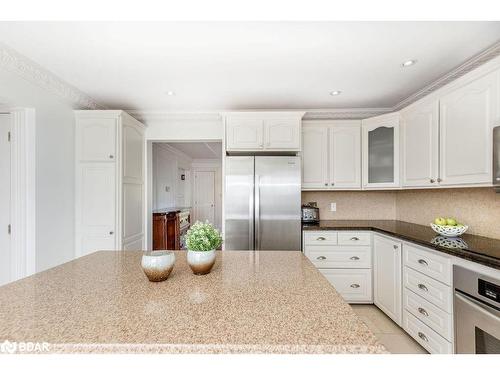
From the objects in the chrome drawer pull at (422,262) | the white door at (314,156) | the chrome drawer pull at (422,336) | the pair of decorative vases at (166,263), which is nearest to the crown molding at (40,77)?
the pair of decorative vases at (166,263)

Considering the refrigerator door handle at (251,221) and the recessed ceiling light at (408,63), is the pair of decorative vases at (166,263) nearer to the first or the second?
the refrigerator door handle at (251,221)

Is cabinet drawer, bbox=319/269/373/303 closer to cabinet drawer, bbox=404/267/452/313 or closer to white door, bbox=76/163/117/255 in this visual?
cabinet drawer, bbox=404/267/452/313

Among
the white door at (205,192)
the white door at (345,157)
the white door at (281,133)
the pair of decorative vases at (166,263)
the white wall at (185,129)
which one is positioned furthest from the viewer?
the white door at (205,192)

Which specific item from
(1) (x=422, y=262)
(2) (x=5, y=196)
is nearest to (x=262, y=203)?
(1) (x=422, y=262)

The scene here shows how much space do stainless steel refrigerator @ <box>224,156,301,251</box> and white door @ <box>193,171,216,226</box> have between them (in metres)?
4.93

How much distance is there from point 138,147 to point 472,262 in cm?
346

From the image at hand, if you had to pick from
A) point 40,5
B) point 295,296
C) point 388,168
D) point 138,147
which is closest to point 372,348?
point 295,296

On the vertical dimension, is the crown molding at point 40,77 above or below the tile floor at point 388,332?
above

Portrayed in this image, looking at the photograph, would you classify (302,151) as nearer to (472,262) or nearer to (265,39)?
(265,39)

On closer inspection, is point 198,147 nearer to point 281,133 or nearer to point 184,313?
point 281,133

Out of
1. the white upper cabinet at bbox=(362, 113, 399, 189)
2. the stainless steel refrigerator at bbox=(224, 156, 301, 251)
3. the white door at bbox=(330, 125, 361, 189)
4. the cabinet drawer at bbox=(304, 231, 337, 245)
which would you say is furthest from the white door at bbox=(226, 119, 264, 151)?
the white upper cabinet at bbox=(362, 113, 399, 189)

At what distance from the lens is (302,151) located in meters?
3.09

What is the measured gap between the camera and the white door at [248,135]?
286cm

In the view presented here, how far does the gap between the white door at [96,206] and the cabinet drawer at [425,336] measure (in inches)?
119
